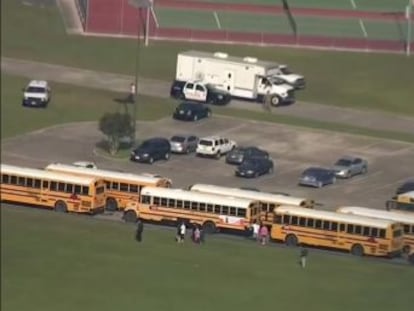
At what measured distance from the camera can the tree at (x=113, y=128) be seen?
1648cm

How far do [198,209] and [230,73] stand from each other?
7898 mm

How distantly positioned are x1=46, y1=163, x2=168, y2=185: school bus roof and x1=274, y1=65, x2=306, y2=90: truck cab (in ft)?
15.5

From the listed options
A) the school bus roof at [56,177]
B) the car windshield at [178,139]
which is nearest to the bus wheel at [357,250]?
the school bus roof at [56,177]

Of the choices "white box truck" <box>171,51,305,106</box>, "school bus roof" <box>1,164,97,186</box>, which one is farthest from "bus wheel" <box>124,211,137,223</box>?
"white box truck" <box>171,51,305,106</box>

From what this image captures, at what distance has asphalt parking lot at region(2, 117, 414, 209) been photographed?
15531mm

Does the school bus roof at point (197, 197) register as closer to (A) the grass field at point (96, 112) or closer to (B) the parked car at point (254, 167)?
(A) the grass field at point (96, 112)

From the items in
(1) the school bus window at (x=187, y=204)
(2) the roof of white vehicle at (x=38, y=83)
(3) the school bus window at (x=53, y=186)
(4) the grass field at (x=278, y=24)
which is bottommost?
(1) the school bus window at (x=187, y=204)

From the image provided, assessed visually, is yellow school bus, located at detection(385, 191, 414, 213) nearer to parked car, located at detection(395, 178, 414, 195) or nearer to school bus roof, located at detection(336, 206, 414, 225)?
parked car, located at detection(395, 178, 414, 195)

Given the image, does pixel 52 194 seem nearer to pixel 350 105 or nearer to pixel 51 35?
pixel 51 35

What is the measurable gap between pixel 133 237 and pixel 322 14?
6195 millimetres

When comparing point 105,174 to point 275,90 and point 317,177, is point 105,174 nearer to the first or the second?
point 317,177

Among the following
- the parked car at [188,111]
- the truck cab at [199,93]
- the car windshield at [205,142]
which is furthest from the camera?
the truck cab at [199,93]

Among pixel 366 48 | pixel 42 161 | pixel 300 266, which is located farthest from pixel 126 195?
pixel 366 48

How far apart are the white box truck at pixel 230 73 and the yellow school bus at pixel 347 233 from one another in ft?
23.0
